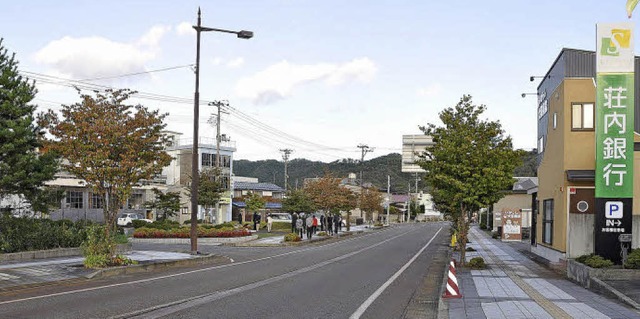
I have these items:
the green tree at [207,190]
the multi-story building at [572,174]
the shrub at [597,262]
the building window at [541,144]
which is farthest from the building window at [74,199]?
the shrub at [597,262]

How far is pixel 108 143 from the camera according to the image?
18969mm

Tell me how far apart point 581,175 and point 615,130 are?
3715mm

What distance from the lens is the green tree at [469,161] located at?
72.2 feet

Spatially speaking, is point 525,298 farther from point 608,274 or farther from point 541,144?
point 541,144

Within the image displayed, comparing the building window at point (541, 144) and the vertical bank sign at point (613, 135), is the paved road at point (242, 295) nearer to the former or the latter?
the vertical bank sign at point (613, 135)

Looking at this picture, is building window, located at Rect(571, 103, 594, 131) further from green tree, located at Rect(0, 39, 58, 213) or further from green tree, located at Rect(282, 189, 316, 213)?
green tree, located at Rect(282, 189, 316, 213)

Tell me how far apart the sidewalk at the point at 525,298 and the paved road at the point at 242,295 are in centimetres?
98

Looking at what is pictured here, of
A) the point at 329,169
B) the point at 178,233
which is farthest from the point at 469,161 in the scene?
the point at 329,169

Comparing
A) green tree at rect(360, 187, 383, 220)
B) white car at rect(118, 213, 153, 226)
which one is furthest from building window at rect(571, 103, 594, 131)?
green tree at rect(360, 187, 383, 220)

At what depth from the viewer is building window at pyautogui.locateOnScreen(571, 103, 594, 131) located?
Result: 2369 cm

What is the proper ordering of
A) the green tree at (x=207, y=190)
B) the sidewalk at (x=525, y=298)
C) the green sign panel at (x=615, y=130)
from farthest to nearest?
the green tree at (x=207, y=190), the green sign panel at (x=615, y=130), the sidewalk at (x=525, y=298)

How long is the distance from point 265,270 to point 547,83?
2568cm

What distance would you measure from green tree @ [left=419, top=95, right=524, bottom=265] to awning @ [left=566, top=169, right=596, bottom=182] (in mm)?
1969

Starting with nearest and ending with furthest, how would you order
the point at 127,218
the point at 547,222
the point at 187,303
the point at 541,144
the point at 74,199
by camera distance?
the point at 187,303, the point at 547,222, the point at 541,144, the point at 74,199, the point at 127,218
